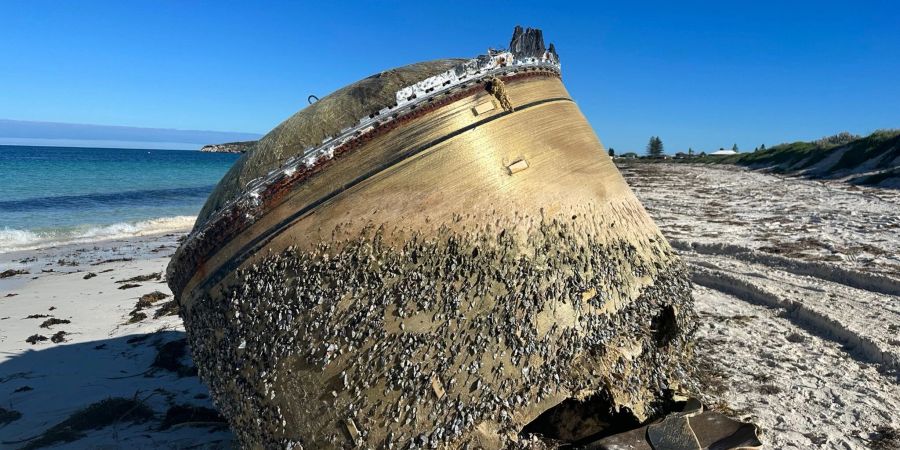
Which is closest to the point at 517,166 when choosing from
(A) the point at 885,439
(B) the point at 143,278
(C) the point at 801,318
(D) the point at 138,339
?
(A) the point at 885,439

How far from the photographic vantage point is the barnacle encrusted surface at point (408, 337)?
7.77ft

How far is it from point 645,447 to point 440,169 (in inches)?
59.6

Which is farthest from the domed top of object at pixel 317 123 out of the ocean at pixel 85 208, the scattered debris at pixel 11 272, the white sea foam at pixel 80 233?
the ocean at pixel 85 208

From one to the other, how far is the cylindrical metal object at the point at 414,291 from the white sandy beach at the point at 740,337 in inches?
56.4

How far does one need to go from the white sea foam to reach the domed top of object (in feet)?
48.5

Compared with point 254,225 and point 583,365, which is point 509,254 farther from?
point 254,225

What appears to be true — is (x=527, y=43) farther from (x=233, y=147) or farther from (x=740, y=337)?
(x=233, y=147)

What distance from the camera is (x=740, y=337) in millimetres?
5051

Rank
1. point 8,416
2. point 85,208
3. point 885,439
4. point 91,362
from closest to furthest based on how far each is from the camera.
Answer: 1. point 885,439
2. point 8,416
3. point 91,362
4. point 85,208

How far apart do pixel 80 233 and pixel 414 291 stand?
17948mm

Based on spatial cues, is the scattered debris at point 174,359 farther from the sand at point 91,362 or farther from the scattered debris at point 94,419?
the scattered debris at point 94,419

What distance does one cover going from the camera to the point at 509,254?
2512 millimetres

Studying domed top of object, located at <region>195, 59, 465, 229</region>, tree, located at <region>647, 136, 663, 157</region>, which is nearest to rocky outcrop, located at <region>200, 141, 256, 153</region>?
domed top of object, located at <region>195, 59, 465, 229</region>

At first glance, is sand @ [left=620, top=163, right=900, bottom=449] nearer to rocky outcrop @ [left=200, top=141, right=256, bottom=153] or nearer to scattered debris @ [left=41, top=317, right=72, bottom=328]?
rocky outcrop @ [left=200, top=141, right=256, bottom=153]
